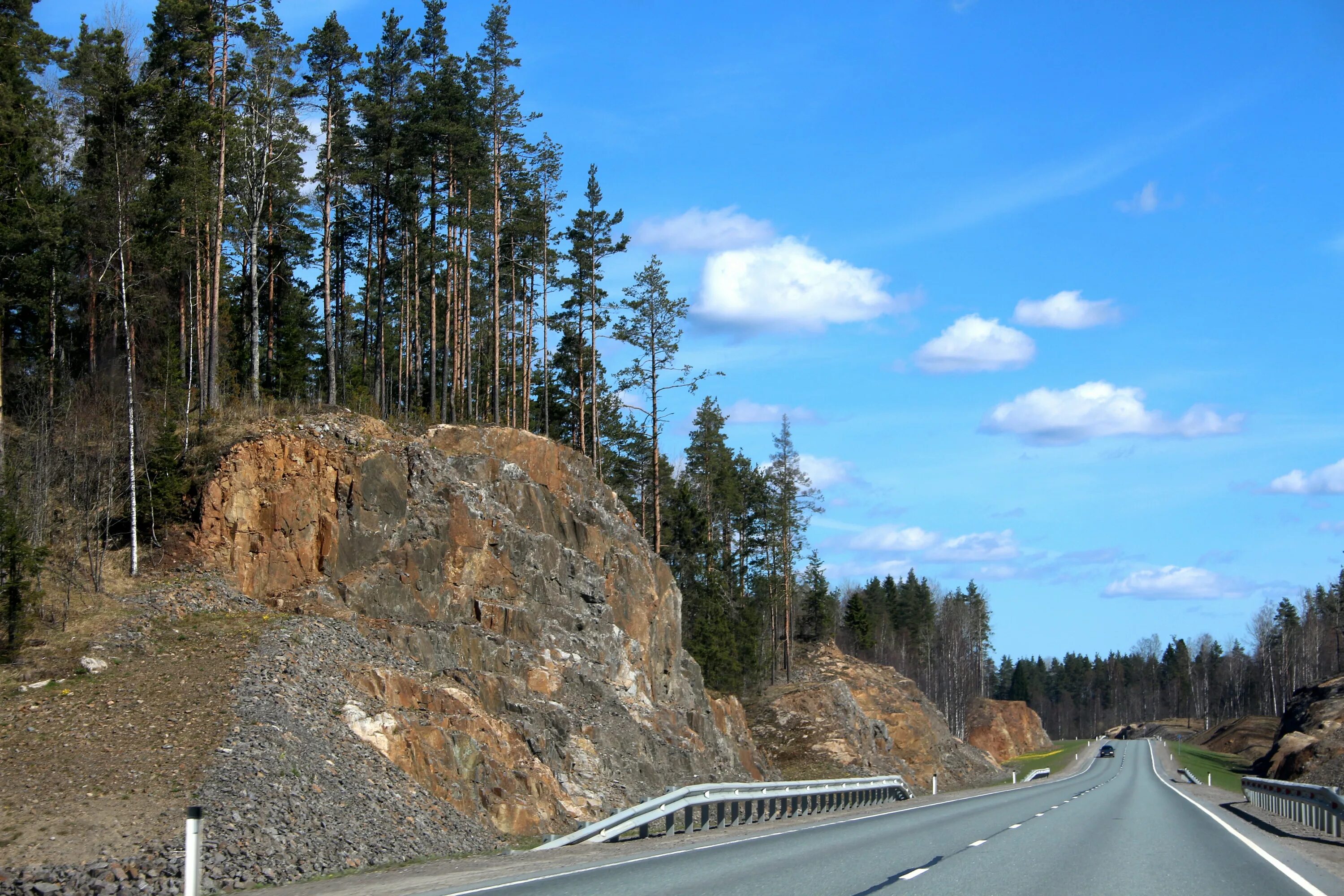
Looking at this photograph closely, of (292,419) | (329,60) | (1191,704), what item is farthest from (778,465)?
(1191,704)

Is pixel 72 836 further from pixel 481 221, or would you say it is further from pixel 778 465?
pixel 778 465

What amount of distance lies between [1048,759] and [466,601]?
3613 inches

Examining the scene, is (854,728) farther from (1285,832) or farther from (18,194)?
(18,194)

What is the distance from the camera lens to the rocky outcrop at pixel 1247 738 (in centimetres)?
9681

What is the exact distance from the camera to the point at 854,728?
56000mm

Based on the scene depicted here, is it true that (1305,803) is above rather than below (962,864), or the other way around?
below

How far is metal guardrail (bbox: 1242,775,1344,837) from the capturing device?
20.9m

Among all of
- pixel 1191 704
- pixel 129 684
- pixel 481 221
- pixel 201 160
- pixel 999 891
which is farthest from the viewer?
pixel 1191 704

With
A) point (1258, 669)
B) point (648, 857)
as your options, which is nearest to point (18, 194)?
point (648, 857)

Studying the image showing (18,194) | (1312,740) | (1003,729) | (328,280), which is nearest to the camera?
(18,194)

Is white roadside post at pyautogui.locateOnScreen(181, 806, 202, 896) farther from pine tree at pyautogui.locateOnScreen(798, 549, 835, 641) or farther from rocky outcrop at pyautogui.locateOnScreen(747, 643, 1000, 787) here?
pine tree at pyautogui.locateOnScreen(798, 549, 835, 641)

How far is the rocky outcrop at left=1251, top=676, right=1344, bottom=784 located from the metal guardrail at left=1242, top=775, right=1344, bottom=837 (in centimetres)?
1630

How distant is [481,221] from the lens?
42.9 meters

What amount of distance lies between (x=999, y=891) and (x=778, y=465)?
6515cm
